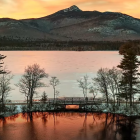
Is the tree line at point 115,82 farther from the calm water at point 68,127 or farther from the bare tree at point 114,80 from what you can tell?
the calm water at point 68,127

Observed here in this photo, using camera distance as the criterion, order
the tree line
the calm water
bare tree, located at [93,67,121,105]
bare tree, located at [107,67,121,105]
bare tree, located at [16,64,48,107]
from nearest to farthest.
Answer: the calm water, the tree line, bare tree, located at [107,67,121,105], bare tree, located at [93,67,121,105], bare tree, located at [16,64,48,107]

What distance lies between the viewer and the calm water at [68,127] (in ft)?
88.7

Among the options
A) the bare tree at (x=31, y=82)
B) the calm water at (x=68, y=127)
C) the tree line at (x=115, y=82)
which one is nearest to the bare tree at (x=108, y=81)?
the tree line at (x=115, y=82)

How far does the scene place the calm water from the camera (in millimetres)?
27031

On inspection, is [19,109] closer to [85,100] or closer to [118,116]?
[85,100]

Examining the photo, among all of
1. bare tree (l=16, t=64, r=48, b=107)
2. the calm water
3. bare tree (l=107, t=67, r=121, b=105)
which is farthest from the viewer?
bare tree (l=16, t=64, r=48, b=107)

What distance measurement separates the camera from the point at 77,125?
3083 centimetres

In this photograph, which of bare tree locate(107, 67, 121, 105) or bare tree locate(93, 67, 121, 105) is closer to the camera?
bare tree locate(107, 67, 121, 105)

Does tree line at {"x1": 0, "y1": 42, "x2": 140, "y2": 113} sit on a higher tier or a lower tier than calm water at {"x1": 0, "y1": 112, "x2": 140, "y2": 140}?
higher

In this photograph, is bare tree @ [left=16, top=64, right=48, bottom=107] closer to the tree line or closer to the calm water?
the tree line

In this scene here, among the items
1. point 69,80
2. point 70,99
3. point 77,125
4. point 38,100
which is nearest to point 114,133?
point 77,125

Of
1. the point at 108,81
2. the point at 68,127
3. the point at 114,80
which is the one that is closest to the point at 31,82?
the point at 108,81

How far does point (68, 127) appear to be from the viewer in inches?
1181

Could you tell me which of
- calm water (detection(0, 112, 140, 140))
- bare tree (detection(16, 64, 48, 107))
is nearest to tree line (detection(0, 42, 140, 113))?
bare tree (detection(16, 64, 48, 107))
